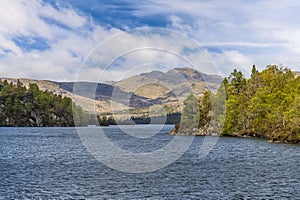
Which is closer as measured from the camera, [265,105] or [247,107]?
[265,105]

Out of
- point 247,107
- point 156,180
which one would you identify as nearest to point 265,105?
point 247,107

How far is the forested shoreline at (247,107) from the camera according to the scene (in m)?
130

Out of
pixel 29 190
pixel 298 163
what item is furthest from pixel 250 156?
pixel 29 190

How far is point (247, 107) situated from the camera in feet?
490

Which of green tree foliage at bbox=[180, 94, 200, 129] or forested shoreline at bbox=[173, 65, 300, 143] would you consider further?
green tree foliage at bbox=[180, 94, 200, 129]

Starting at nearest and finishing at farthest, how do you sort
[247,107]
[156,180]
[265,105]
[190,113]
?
[156,180]
[265,105]
[247,107]
[190,113]

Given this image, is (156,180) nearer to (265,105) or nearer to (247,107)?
(265,105)

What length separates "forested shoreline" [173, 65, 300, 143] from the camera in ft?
425

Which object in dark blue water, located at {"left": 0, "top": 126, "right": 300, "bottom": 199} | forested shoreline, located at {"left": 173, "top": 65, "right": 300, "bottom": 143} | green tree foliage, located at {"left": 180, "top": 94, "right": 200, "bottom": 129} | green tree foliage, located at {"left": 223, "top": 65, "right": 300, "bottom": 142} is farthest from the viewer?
green tree foliage, located at {"left": 180, "top": 94, "right": 200, "bottom": 129}

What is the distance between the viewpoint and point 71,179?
162ft

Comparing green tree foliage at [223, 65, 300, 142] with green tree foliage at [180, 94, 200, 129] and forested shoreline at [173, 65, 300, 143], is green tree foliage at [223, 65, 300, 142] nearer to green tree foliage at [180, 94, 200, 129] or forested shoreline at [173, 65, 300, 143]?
forested shoreline at [173, 65, 300, 143]

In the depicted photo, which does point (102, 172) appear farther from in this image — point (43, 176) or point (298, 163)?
point (298, 163)

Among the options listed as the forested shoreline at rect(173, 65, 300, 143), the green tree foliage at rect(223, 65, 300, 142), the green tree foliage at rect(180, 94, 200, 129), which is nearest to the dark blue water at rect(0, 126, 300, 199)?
the green tree foliage at rect(223, 65, 300, 142)

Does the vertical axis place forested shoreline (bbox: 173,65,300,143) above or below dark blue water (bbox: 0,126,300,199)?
above
